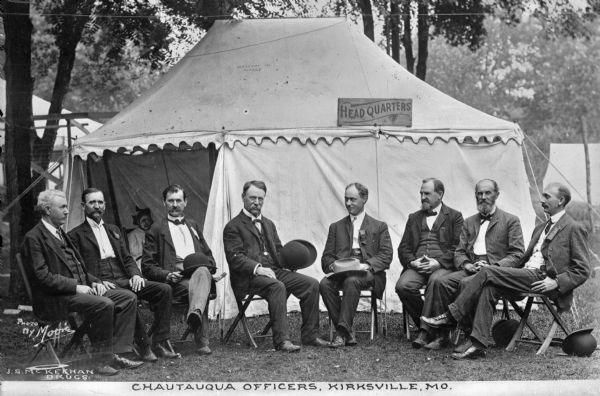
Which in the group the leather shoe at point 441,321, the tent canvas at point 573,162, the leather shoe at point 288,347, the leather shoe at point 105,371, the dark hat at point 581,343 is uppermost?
the tent canvas at point 573,162

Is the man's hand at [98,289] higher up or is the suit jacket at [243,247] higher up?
the suit jacket at [243,247]

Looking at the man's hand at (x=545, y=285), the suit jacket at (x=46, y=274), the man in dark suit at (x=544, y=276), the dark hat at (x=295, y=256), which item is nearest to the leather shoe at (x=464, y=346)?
the man in dark suit at (x=544, y=276)

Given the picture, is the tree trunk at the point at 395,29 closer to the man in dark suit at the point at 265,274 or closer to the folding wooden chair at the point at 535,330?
the man in dark suit at the point at 265,274

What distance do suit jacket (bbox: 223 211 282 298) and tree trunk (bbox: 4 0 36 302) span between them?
2.76 m

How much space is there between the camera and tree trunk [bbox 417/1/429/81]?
316 inches

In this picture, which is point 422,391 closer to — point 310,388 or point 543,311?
point 310,388

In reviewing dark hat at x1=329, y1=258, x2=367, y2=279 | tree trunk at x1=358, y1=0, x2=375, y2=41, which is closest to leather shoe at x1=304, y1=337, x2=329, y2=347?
dark hat at x1=329, y1=258, x2=367, y2=279

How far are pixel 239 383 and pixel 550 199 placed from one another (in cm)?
271

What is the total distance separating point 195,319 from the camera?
19.6ft

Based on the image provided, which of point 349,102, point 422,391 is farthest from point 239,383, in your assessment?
point 349,102

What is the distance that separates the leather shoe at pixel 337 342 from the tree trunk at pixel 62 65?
14.2 feet

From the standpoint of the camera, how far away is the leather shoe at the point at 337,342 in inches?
245

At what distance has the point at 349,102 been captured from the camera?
755 centimetres

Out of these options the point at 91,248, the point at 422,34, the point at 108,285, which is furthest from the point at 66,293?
the point at 422,34
